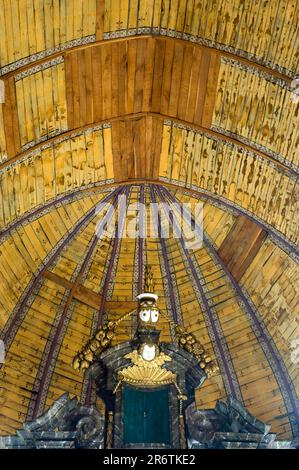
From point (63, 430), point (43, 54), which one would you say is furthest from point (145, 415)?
point (43, 54)

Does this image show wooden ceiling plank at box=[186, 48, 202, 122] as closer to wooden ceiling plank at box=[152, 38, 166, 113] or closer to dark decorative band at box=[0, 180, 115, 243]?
wooden ceiling plank at box=[152, 38, 166, 113]

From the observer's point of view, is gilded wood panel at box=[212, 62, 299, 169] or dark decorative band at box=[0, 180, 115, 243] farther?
dark decorative band at box=[0, 180, 115, 243]

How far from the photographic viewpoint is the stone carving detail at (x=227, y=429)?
9.09m

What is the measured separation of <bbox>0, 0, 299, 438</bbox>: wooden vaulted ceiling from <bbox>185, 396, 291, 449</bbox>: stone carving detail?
2158 mm

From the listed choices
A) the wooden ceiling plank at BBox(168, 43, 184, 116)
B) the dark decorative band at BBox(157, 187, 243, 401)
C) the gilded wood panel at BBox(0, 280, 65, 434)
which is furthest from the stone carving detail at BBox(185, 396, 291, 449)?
the wooden ceiling plank at BBox(168, 43, 184, 116)

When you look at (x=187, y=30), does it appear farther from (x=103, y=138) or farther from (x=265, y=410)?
(x=265, y=410)

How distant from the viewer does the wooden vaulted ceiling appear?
910 cm

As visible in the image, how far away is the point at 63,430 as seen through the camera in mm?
9086

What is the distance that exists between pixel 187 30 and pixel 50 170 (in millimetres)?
2625

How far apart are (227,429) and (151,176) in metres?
3.91

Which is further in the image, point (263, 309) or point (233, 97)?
point (263, 309)
